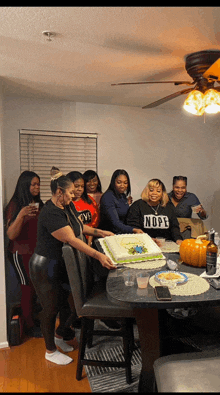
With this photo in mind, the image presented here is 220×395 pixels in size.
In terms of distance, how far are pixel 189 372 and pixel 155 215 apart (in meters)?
1.66

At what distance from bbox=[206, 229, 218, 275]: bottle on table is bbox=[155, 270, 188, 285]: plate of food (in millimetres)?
173

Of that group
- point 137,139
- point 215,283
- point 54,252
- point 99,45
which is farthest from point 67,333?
point 137,139

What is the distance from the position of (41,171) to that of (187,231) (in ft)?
6.75

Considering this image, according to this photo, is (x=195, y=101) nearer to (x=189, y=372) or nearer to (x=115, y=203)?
(x=115, y=203)

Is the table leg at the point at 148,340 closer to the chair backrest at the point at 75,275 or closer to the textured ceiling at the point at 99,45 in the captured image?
the chair backrest at the point at 75,275

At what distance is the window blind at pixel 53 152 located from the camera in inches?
132

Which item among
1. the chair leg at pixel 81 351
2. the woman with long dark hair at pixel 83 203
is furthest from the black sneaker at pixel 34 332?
the woman with long dark hair at pixel 83 203

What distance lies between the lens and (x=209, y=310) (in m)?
2.63

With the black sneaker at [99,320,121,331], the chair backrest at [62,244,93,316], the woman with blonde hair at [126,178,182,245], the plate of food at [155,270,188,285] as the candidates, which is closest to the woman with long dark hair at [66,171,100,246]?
the woman with blonde hair at [126,178,182,245]

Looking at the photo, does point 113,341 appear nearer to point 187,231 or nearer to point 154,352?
point 154,352

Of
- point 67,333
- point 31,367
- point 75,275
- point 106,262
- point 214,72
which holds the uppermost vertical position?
point 214,72

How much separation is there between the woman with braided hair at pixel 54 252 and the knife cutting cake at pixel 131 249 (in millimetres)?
115

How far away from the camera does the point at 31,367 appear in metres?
2.23

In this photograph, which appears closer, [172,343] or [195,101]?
[195,101]
